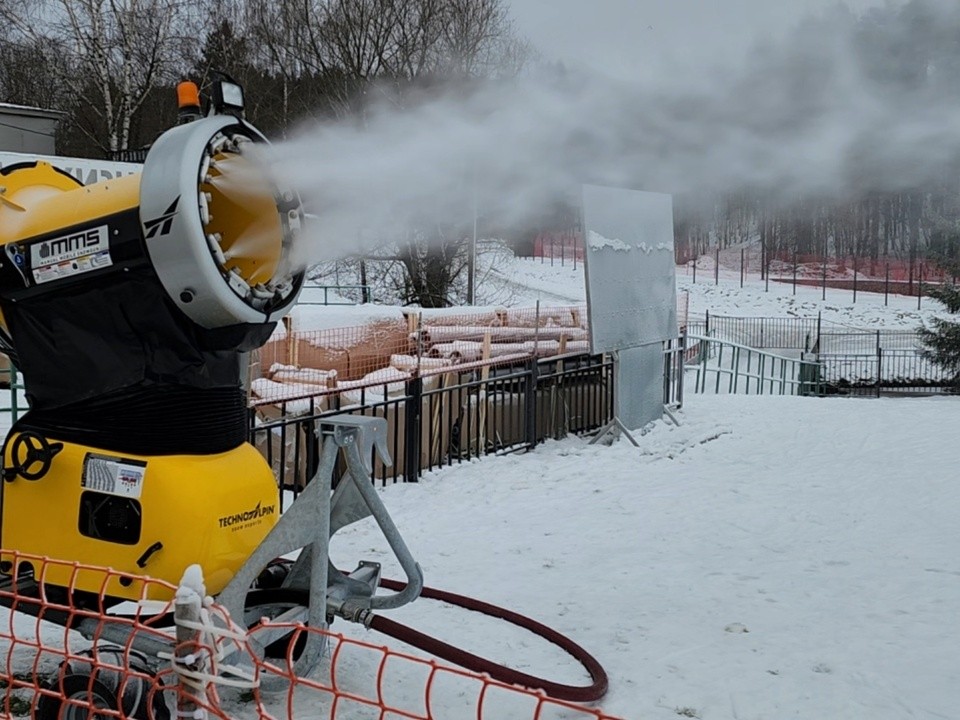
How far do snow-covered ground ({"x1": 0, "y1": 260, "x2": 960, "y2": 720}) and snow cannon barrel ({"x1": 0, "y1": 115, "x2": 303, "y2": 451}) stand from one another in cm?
178

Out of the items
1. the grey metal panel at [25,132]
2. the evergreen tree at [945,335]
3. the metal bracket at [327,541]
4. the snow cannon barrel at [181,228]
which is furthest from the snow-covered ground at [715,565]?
the evergreen tree at [945,335]

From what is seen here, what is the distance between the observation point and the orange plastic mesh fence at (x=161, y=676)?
8.63 feet

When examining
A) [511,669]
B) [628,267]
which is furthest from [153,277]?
[628,267]

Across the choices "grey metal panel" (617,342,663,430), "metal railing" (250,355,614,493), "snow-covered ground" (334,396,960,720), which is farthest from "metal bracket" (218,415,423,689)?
"grey metal panel" (617,342,663,430)

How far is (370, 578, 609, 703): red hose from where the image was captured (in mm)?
3492

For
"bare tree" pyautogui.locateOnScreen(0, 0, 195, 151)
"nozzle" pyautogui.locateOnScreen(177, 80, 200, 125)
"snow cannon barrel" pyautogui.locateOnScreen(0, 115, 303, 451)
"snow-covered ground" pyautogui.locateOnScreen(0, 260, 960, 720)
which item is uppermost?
"bare tree" pyautogui.locateOnScreen(0, 0, 195, 151)

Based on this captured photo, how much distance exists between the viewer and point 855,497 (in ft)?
26.2

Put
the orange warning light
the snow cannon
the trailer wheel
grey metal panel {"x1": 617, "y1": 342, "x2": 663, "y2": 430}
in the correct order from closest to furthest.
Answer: the trailer wheel, the snow cannon, the orange warning light, grey metal panel {"x1": 617, "y1": 342, "x2": 663, "y2": 430}

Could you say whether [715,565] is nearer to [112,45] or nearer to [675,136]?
[675,136]

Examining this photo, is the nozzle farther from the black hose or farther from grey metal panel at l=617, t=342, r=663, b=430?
grey metal panel at l=617, t=342, r=663, b=430

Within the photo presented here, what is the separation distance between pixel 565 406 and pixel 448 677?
689cm

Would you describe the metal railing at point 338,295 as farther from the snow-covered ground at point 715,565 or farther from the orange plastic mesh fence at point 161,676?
the orange plastic mesh fence at point 161,676

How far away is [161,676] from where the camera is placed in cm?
298

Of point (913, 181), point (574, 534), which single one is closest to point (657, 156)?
point (913, 181)
